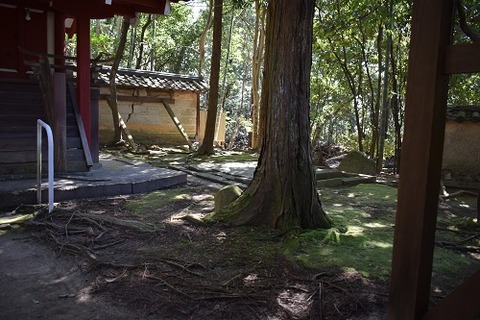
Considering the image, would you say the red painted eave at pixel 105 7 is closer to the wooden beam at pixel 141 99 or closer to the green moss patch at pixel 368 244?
the green moss patch at pixel 368 244

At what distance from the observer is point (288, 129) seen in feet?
15.2

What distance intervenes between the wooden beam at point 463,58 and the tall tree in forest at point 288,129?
268 cm

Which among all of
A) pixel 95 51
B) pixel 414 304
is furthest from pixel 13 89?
pixel 95 51

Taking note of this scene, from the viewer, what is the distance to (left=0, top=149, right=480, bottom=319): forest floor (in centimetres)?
301


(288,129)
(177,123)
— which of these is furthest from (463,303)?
(177,123)

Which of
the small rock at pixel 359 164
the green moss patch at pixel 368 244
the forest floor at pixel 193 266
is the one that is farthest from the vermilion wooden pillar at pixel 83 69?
the small rock at pixel 359 164

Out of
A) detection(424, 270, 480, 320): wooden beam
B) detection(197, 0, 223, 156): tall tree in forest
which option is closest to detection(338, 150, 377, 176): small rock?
detection(197, 0, 223, 156): tall tree in forest

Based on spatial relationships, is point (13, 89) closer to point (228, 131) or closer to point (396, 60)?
point (396, 60)

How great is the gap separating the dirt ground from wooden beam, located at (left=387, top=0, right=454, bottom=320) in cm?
95

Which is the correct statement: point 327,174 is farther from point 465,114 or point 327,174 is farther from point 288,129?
point 288,129

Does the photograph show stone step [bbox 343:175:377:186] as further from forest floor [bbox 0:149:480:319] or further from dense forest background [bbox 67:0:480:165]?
forest floor [bbox 0:149:480:319]

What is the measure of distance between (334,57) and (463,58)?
Answer: 13.2 meters

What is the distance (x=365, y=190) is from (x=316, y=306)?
221 inches

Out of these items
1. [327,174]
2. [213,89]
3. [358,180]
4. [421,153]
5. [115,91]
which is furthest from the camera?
[115,91]
